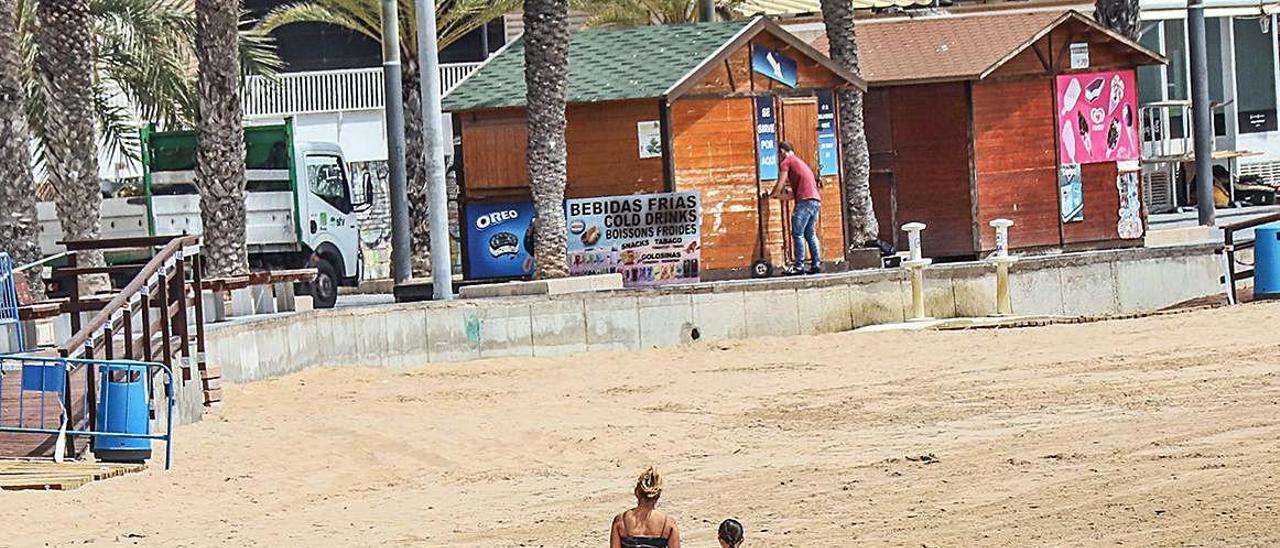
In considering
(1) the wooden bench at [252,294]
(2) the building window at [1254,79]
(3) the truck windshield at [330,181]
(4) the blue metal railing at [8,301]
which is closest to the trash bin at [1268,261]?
(1) the wooden bench at [252,294]

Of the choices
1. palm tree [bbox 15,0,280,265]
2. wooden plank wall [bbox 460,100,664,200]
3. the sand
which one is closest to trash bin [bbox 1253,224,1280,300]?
the sand

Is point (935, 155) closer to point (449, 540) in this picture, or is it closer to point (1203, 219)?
point (1203, 219)

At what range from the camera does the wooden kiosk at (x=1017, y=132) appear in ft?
92.9

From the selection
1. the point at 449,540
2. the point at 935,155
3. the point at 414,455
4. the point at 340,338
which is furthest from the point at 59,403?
the point at 935,155

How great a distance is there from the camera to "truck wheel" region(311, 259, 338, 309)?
1108 inches

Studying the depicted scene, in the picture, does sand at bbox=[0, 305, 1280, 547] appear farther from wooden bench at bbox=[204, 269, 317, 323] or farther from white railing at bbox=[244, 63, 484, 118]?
white railing at bbox=[244, 63, 484, 118]

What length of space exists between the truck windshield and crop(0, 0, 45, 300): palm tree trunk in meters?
8.03

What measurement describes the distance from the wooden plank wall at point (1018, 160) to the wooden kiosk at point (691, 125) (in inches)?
100

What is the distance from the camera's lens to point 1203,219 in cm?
3144

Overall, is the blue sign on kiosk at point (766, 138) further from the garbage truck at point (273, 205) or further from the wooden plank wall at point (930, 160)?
the garbage truck at point (273, 205)

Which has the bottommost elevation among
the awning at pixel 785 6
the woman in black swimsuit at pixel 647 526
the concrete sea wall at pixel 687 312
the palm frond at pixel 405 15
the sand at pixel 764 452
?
the sand at pixel 764 452

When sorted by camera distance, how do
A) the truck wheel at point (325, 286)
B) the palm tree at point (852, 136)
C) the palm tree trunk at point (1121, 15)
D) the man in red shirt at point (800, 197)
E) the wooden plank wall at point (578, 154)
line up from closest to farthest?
the man in red shirt at point (800, 197) < the wooden plank wall at point (578, 154) < the palm tree at point (852, 136) < the truck wheel at point (325, 286) < the palm tree trunk at point (1121, 15)

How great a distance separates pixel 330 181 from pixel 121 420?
16.4 m

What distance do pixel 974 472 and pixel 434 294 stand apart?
11599 mm
